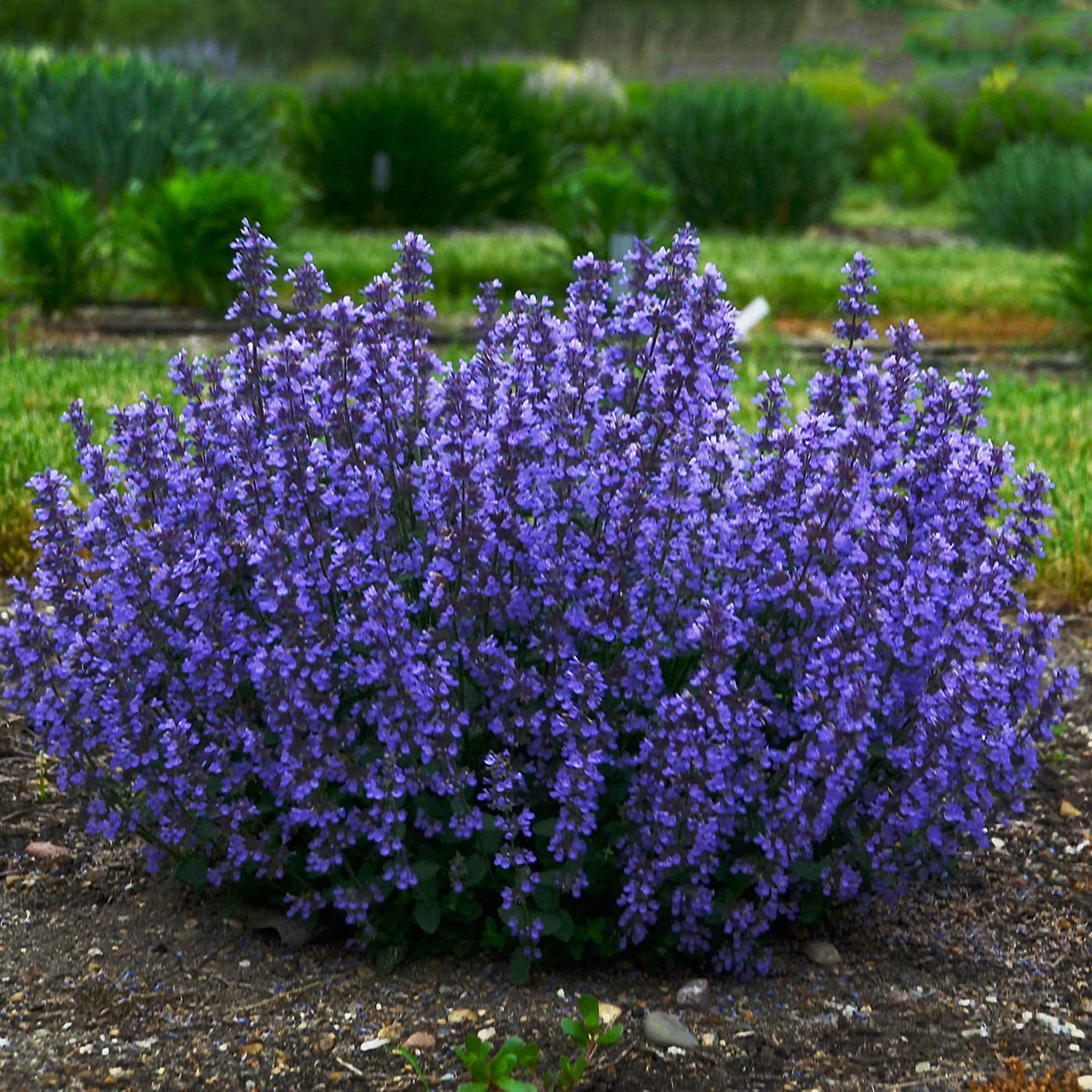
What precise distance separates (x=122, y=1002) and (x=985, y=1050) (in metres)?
1.27

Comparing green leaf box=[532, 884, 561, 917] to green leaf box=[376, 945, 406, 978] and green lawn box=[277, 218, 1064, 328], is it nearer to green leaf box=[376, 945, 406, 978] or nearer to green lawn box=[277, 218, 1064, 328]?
green leaf box=[376, 945, 406, 978]

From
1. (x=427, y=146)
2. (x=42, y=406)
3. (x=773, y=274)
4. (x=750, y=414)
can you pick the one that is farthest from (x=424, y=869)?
(x=427, y=146)

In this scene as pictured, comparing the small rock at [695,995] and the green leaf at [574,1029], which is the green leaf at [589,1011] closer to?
the green leaf at [574,1029]

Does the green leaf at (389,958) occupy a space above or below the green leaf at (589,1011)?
below

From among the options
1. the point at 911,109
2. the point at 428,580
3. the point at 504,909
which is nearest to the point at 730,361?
the point at 428,580

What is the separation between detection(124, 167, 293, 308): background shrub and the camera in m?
8.25

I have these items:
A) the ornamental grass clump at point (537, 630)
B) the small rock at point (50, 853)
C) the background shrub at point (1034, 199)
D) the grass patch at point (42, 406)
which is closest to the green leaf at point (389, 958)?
the ornamental grass clump at point (537, 630)

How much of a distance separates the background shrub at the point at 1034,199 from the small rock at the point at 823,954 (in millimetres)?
11584

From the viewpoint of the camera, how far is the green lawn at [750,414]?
14.5ft

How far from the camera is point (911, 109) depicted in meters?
24.9

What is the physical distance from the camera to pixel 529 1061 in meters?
1.95

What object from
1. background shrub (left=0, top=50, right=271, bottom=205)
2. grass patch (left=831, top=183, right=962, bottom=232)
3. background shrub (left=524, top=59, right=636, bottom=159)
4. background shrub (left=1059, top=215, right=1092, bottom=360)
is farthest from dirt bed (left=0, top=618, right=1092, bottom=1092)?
background shrub (left=524, top=59, right=636, bottom=159)

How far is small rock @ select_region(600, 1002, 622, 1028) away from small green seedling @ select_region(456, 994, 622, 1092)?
0.11 meters

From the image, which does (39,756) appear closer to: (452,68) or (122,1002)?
(122,1002)
